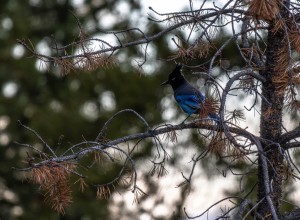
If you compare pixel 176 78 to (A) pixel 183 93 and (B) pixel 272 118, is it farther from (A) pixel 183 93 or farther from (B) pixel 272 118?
(B) pixel 272 118

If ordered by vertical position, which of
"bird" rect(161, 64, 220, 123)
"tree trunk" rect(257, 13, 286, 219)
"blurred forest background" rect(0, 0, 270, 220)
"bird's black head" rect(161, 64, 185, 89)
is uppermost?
"blurred forest background" rect(0, 0, 270, 220)

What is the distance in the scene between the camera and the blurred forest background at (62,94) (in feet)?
46.4

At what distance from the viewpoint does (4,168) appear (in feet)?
50.7

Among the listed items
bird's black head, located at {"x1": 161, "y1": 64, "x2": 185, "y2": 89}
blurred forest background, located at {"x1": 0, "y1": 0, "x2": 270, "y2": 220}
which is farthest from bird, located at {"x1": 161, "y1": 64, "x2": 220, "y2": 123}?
blurred forest background, located at {"x1": 0, "y1": 0, "x2": 270, "y2": 220}

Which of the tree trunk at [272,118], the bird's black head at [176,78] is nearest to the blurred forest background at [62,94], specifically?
the bird's black head at [176,78]

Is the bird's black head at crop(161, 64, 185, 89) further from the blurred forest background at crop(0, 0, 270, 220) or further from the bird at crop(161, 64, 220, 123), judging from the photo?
the blurred forest background at crop(0, 0, 270, 220)

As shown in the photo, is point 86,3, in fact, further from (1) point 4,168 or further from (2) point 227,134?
(2) point 227,134

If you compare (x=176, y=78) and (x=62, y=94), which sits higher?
(x=62, y=94)

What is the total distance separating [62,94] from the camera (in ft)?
51.2

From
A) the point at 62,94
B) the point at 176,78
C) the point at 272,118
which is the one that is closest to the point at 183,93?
the point at 176,78

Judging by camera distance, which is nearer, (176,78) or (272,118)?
(272,118)

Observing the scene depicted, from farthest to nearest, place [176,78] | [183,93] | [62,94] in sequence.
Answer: [62,94] < [176,78] < [183,93]

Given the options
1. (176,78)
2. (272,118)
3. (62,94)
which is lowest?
(272,118)

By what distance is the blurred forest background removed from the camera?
557 inches
